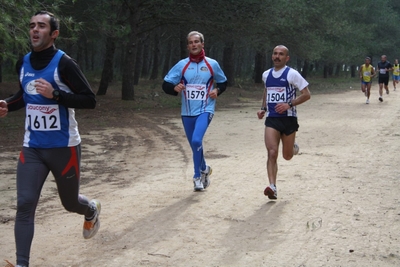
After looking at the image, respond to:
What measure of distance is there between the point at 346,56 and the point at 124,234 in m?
46.3

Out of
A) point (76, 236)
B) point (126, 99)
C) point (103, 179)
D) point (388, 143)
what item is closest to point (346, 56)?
point (126, 99)

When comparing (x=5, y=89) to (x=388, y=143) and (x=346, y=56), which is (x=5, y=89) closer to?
(x=388, y=143)

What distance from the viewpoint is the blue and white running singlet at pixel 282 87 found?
8.29 m

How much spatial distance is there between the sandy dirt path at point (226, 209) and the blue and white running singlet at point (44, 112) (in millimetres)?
1078

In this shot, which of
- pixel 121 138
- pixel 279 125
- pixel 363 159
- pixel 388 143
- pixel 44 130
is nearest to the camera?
pixel 44 130

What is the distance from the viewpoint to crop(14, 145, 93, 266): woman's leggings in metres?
4.96

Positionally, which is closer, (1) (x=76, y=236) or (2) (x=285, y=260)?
(2) (x=285, y=260)

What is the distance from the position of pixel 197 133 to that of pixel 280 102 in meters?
1.17

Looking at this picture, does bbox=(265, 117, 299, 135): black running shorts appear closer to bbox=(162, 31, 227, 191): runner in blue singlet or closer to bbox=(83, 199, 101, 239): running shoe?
bbox=(162, 31, 227, 191): runner in blue singlet

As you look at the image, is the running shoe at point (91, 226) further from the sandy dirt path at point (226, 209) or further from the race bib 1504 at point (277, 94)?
the race bib 1504 at point (277, 94)

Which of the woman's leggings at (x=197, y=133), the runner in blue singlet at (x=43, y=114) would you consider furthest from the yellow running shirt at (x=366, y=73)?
the runner in blue singlet at (x=43, y=114)

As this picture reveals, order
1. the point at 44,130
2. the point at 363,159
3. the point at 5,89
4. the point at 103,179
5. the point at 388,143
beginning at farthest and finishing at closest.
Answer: the point at 5,89 < the point at 388,143 < the point at 363,159 < the point at 103,179 < the point at 44,130

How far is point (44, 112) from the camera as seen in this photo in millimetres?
5090

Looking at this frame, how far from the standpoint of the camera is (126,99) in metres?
24.2
